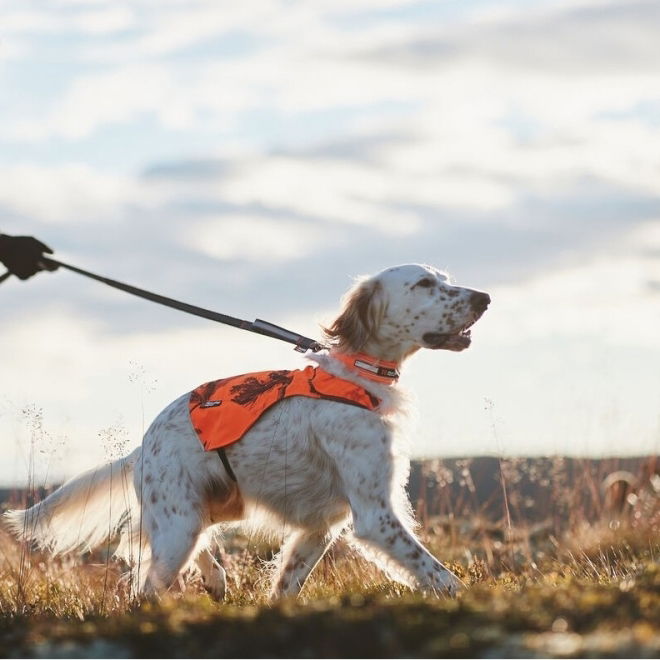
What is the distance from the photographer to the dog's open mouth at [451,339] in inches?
247

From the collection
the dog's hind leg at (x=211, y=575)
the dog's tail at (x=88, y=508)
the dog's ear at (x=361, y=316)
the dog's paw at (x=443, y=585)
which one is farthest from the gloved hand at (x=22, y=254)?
the dog's paw at (x=443, y=585)

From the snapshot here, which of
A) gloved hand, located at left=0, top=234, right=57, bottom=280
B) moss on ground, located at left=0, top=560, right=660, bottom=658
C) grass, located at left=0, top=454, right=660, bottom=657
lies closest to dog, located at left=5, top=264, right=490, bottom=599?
grass, located at left=0, top=454, right=660, bottom=657

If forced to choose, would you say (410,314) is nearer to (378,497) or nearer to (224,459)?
(378,497)

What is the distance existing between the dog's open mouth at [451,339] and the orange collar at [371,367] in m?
0.26

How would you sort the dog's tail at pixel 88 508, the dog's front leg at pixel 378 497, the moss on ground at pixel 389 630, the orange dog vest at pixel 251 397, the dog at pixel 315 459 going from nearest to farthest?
1. the moss on ground at pixel 389 630
2. the dog's front leg at pixel 378 497
3. the dog at pixel 315 459
4. the orange dog vest at pixel 251 397
5. the dog's tail at pixel 88 508

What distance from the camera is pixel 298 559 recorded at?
659 centimetres

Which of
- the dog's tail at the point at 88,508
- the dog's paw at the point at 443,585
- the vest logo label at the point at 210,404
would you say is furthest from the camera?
the dog's tail at the point at 88,508

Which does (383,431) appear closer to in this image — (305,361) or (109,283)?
(305,361)

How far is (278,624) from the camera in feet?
13.3

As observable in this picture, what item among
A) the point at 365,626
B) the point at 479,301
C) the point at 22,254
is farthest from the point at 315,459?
the point at 365,626

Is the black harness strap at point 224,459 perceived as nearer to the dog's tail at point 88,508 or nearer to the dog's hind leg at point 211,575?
the dog's hind leg at point 211,575

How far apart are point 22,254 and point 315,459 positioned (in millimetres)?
1911

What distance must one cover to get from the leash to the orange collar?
0.25 m

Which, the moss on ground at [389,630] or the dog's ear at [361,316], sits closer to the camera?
the moss on ground at [389,630]
